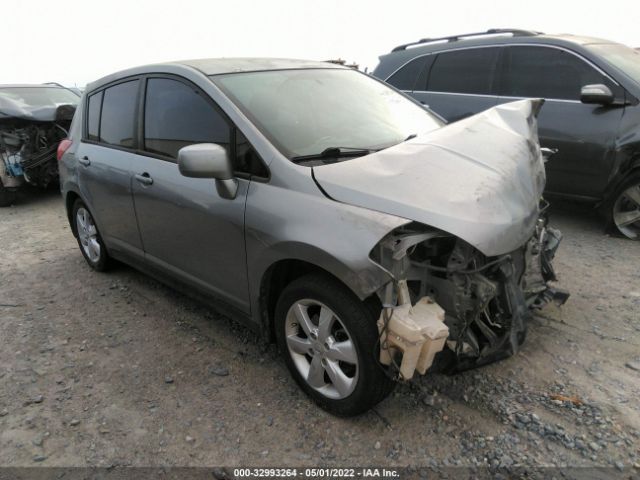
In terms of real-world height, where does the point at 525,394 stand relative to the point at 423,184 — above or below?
below

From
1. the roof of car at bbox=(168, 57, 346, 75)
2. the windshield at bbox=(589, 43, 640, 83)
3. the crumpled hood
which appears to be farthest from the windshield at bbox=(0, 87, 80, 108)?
the windshield at bbox=(589, 43, 640, 83)

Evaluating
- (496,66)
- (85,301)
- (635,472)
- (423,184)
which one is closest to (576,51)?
(496,66)

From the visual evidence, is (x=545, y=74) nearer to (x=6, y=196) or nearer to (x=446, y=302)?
(x=446, y=302)

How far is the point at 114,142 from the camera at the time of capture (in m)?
3.79

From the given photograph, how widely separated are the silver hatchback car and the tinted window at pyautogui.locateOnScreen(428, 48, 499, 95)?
2291 millimetres

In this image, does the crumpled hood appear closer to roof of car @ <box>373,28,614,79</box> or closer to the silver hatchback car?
the silver hatchback car

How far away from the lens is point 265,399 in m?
2.69

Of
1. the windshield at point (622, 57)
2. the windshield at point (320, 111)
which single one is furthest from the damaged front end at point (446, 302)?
the windshield at point (622, 57)

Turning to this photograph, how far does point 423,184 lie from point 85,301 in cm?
308

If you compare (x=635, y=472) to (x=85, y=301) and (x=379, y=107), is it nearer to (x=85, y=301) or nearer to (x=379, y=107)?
(x=379, y=107)

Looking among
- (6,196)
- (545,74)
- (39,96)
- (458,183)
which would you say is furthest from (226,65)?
(39,96)

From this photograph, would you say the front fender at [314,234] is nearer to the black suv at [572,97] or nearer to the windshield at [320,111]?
the windshield at [320,111]

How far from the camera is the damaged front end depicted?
2.07 metres

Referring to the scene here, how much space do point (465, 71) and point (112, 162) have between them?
388 centimetres
